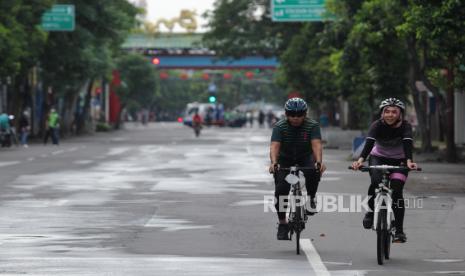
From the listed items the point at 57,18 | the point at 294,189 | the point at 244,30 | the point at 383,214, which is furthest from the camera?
the point at 244,30

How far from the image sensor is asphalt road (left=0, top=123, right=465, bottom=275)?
12.8 m

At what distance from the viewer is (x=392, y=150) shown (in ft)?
45.7

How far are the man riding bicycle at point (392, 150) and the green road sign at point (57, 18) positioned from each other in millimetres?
44025

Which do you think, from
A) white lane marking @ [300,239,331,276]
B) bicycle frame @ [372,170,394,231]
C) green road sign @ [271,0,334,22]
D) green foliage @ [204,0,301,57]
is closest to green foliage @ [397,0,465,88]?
white lane marking @ [300,239,331,276]

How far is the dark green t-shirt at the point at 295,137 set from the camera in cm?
1438

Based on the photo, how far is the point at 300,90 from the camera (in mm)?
68562

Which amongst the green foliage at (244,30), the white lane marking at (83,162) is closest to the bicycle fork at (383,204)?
the white lane marking at (83,162)

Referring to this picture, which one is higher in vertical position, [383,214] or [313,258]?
[383,214]

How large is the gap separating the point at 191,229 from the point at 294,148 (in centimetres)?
313

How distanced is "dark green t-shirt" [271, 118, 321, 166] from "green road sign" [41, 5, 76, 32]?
43344mm

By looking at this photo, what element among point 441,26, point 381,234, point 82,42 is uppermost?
point 82,42

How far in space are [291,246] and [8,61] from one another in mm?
37784

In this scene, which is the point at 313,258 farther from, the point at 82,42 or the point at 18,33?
the point at 82,42

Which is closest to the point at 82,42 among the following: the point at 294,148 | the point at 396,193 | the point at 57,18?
the point at 57,18
